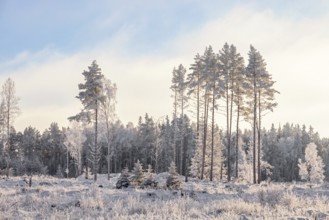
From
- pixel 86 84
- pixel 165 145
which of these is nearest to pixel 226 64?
pixel 86 84

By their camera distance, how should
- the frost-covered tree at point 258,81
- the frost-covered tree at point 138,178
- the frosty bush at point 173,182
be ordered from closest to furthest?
1. the frosty bush at point 173,182
2. the frost-covered tree at point 138,178
3. the frost-covered tree at point 258,81

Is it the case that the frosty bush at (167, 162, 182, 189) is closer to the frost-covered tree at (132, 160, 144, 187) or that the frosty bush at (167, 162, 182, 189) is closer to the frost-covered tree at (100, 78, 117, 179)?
the frost-covered tree at (132, 160, 144, 187)

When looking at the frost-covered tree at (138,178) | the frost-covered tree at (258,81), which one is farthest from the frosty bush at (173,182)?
the frost-covered tree at (258,81)

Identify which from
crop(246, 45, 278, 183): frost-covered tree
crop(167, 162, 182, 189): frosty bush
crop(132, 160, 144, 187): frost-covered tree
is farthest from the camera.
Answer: crop(246, 45, 278, 183): frost-covered tree

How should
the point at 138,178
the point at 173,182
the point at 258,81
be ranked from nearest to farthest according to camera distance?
1. the point at 173,182
2. the point at 138,178
3. the point at 258,81

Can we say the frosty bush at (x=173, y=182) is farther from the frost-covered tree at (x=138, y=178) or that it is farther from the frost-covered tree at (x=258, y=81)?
the frost-covered tree at (x=258, y=81)

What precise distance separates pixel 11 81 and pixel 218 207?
39765 mm

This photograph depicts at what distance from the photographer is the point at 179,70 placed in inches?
1941

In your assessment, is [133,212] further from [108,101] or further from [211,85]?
[108,101]

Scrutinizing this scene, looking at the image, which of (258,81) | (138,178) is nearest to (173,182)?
(138,178)

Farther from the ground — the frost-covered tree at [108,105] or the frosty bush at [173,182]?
the frost-covered tree at [108,105]

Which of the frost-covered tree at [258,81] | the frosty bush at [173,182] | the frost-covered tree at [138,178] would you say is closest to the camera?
the frosty bush at [173,182]

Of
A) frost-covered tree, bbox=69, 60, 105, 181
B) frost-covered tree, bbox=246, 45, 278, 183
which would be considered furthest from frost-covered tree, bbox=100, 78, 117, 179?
frost-covered tree, bbox=246, 45, 278, 183

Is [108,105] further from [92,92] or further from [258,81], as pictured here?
[258,81]
